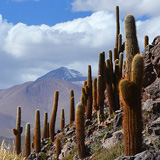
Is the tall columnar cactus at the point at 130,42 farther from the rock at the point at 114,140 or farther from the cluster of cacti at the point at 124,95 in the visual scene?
the rock at the point at 114,140

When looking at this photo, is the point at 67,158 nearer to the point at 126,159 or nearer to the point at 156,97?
the point at 156,97

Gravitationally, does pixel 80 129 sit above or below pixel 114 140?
above

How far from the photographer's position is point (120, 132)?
13211mm

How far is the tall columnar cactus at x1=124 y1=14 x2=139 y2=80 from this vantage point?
11.3 metres

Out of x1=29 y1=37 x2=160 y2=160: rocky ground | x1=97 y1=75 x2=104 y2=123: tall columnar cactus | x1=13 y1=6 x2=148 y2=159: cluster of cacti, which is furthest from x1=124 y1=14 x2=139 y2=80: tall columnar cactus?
x1=97 y1=75 x2=104 y2=123: tall columnar cactus

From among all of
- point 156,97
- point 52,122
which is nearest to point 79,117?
point 156,97

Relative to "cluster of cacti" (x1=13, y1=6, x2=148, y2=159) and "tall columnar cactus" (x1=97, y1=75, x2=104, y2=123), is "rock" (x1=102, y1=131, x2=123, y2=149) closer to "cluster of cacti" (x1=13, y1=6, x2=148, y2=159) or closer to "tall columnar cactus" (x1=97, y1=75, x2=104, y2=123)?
"cluster of cacti" (x1=13, y1=6, x2=148, y2=159)

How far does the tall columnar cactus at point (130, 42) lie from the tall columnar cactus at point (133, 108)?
1665 millimetres

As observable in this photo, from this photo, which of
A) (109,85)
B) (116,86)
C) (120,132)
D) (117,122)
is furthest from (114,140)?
(116,86)

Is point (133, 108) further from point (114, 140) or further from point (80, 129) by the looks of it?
point (80, 129)

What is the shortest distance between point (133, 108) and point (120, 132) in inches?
157

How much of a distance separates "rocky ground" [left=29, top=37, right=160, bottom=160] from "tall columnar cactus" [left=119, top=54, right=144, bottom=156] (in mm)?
476

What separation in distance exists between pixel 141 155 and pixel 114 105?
10.4m

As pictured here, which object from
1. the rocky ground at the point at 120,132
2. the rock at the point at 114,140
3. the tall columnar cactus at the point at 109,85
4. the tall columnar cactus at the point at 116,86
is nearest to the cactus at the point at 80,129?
the rocky ground at the point at 120,132
